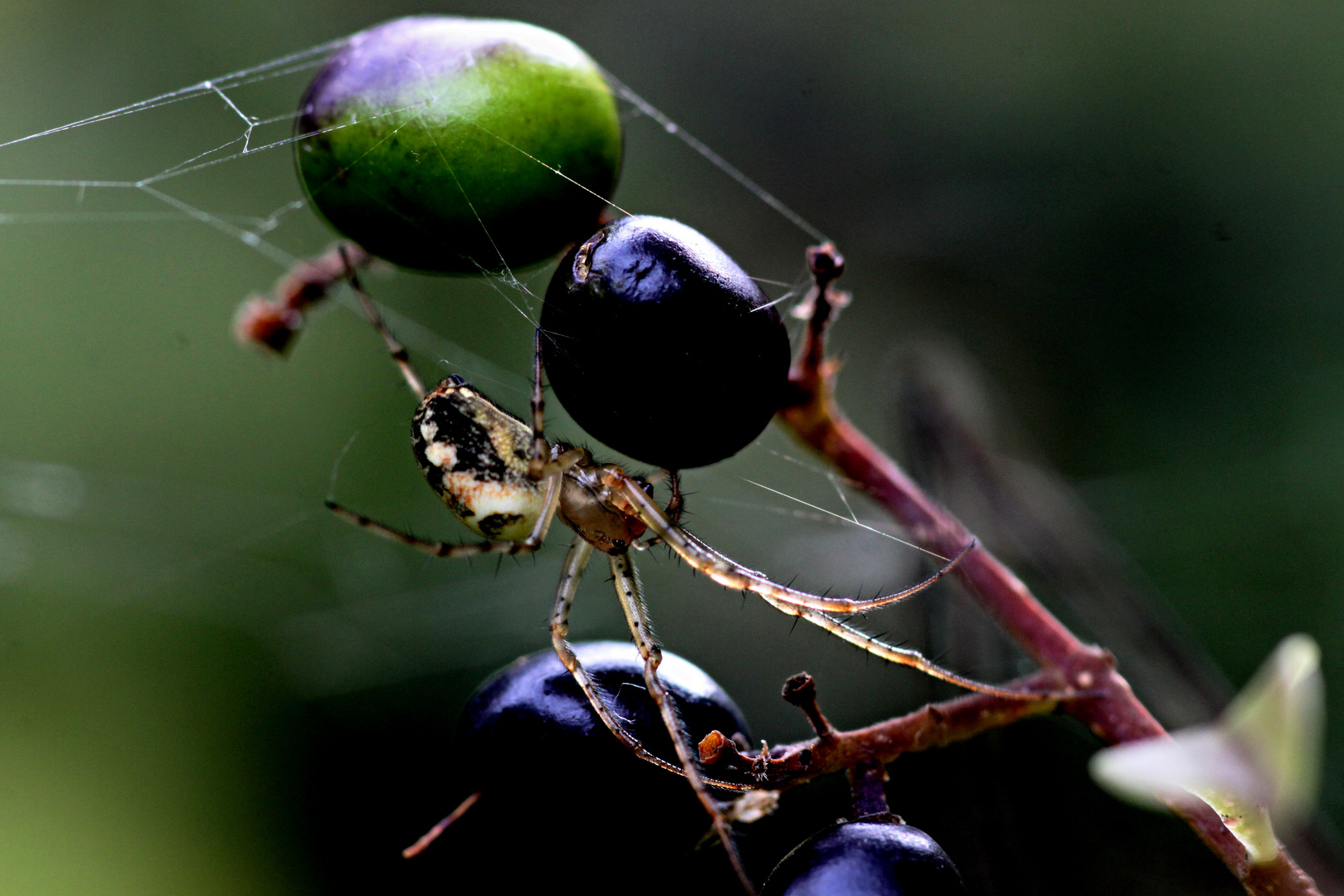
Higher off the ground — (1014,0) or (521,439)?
(1014,0)

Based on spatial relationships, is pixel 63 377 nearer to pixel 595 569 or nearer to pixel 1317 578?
pixel 595 569

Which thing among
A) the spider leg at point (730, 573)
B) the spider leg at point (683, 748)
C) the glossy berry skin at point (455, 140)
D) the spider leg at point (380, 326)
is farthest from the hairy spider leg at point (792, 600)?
the glossy berry skin at point (455, 140)

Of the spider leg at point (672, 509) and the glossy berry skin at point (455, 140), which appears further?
the spider leg at point (672, 509)

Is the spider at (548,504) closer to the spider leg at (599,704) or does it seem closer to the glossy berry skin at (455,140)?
the spider leg at (599,704)

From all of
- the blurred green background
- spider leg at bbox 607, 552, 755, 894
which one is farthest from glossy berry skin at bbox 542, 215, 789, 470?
the blurred green background

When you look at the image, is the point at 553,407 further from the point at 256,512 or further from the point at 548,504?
the point at 548,504

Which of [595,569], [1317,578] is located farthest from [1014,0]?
[595,569]
